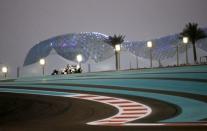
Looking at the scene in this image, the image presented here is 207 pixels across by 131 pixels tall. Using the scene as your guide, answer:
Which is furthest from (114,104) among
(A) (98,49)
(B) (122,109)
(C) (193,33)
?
(A) (98,49)

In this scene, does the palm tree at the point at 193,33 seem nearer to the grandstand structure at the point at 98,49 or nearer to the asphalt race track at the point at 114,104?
the grandstand structure at the point at 98,49

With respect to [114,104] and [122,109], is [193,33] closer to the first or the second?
[114,104]

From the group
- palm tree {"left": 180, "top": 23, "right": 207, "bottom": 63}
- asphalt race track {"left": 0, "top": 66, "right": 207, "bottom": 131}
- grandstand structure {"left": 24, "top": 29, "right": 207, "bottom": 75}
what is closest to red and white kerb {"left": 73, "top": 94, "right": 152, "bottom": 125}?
asphalt race track {"left": 0, "top": 66, "right": 207, "bottom": 131}

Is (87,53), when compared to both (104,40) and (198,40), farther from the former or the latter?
(198,40)

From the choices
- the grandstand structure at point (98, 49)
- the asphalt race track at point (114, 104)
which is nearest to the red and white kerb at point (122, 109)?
the asphalt race track at point (114, 104)

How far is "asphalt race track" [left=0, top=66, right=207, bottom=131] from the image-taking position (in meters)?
14.4

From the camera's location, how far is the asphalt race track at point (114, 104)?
47.2 feet

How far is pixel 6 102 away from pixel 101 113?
7957 millimetres

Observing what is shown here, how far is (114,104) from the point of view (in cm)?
2127

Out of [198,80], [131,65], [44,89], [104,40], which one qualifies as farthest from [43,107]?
[104,40]

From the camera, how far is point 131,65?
164 feet

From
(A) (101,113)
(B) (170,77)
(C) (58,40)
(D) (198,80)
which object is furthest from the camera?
(C) (58,40)

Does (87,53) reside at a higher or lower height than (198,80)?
higher

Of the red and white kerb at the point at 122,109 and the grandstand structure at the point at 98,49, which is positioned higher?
the grandstand structure at the point at 98,49
